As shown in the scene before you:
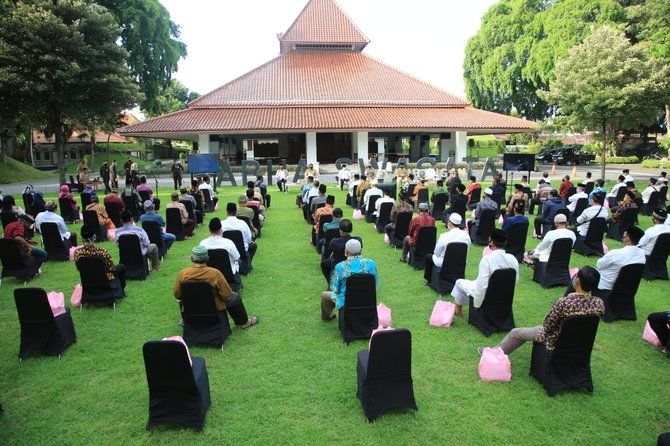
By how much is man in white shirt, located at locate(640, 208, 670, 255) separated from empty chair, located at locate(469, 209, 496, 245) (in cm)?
307

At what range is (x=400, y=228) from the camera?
35.0 feet

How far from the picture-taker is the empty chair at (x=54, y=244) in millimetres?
9680

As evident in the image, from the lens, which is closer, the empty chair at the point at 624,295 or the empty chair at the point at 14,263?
the empty chair at the point at 624,295

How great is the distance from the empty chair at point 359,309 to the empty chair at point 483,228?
18.6 ft

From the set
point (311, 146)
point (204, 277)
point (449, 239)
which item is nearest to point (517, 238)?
Result: point (449, 239)

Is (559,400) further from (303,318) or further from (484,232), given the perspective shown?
(484,232)

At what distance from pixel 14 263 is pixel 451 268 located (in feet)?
25.6

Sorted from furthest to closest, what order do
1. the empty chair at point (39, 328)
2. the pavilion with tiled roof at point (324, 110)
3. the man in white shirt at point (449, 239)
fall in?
the pavilion with tiled roof at point (324, 110), the man in white shirt at point (449, 239), the empty chair at point (39, 328)

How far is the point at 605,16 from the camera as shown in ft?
116

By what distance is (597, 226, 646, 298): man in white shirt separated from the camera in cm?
632

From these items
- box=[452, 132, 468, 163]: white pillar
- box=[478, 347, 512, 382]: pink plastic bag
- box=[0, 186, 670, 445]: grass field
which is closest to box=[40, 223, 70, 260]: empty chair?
box=[0, 186, 670, 445]: grass field

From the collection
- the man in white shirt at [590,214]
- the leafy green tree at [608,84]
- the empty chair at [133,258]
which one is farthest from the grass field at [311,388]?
the leafy green tree at [608,84]

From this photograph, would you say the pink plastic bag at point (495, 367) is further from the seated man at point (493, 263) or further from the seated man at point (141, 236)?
the seated man at point (141, 236)

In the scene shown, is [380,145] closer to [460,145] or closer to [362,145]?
[362,145]
